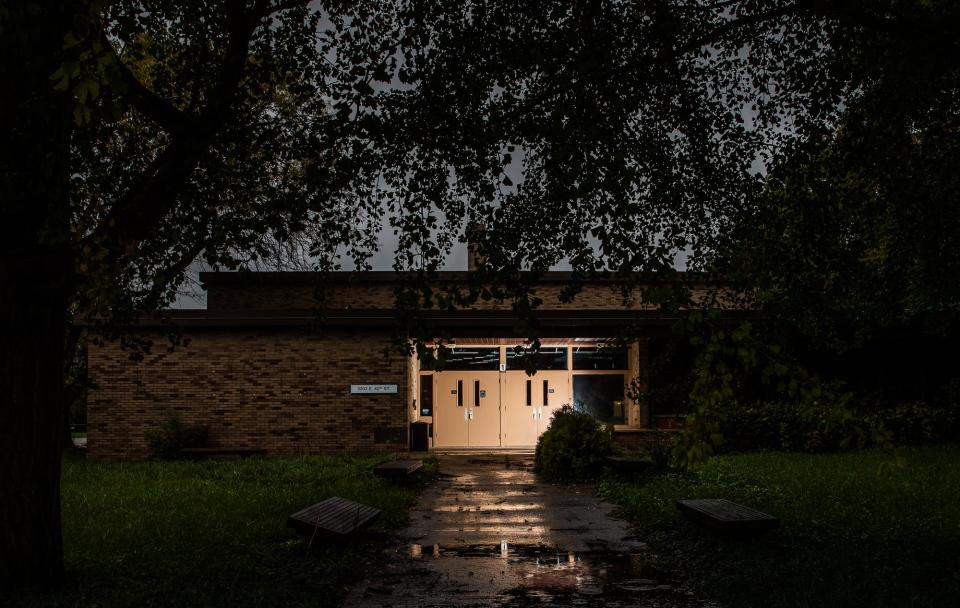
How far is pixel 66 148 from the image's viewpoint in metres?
6.02

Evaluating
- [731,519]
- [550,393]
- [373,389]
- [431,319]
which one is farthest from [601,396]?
[731,519]

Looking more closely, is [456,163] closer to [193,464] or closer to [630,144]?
[630,144]

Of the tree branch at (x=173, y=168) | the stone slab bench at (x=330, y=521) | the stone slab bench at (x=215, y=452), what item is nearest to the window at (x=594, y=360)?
the stone slab bench at (x=215, y=452)

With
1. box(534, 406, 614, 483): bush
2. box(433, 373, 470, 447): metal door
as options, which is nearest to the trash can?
box(433, 373, 470, 447): metal door

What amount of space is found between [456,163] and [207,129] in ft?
7.07

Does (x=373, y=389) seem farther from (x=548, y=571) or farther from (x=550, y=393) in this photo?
(x=548, y=571)

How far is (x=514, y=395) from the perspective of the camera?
22.0 m

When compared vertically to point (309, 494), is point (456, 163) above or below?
above

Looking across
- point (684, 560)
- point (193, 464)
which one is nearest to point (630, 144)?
point (684, 560)

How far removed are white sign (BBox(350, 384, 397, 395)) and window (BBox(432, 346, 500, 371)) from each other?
317 centimetres

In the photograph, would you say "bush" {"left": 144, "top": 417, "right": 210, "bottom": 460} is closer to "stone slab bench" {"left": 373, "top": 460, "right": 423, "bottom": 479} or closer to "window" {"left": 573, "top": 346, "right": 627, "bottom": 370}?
"stone slab bench" {"left": 373, "top": 460, "right": 423, "bottom": 479}

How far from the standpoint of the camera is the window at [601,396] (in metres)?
21.9

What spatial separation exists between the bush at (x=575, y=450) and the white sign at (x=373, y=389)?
16.4 ft

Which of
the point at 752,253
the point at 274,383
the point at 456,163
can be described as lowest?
the point at 274,383
